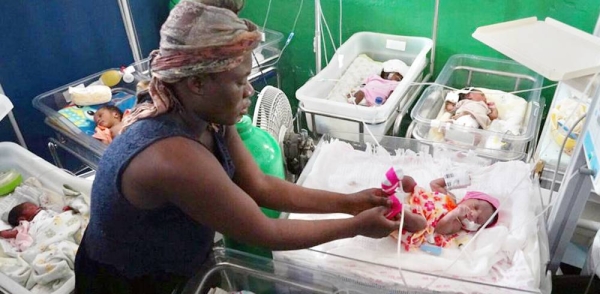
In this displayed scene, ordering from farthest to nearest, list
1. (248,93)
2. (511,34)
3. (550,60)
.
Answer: (511,34) < (550,60) < (248,93)

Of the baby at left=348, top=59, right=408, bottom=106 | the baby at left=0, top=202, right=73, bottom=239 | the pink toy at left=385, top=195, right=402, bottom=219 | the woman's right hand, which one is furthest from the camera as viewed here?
the baby at left=348, top=59, right=408, bottom=106

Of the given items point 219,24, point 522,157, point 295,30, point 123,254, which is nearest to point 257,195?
point 123,254

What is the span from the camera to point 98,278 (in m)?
1.18

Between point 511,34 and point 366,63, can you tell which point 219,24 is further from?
point 366,63

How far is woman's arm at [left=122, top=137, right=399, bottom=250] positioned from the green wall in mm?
1705

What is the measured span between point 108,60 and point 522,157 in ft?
7.08

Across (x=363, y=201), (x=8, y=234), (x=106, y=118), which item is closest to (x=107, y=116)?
(x=106, y=118)

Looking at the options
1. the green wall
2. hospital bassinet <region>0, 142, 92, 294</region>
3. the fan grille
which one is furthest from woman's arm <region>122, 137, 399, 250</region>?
the green wall

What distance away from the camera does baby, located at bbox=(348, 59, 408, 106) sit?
2189mm

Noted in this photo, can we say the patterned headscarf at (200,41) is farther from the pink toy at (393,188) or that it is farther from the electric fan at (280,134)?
the electric fan at (280,134)

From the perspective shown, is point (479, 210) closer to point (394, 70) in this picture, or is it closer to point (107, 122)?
point (394, 70)

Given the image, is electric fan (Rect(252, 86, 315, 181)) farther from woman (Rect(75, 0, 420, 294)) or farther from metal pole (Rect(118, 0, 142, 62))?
metal pole (Rect(118, 0, 142, 62))

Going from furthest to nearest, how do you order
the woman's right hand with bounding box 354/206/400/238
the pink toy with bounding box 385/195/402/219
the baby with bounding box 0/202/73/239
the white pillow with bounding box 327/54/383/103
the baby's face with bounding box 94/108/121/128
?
the white pillow with bounding box 327/54/383/103 → the baby's face with bounding box 94/108/121/128 → the baby with bounding box 0/202/73/239 → the pink toy with bounding box 385/195/402/219 → the woman's right hand with bounding box 354/206/400/238

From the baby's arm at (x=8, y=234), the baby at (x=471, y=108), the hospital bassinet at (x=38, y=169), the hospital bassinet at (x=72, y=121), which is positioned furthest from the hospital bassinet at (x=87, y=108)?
the baby at (x=471, y=108)
